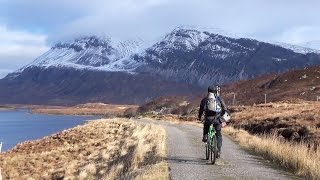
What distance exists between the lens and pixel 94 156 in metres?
31.5

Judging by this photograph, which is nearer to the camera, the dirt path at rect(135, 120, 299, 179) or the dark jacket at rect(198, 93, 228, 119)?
the dirt path at rect(135, 120, 299, 179)

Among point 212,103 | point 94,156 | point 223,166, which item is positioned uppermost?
point 212,103

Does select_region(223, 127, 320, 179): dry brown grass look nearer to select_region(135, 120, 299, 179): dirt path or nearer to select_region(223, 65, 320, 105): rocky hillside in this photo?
select_region(135, 120, 299, 179): dirt path

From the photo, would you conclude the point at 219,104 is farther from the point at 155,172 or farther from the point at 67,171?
the point at 67,171

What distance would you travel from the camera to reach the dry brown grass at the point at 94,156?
60.8ft

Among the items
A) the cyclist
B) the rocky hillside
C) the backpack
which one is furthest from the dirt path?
the rocky hillside

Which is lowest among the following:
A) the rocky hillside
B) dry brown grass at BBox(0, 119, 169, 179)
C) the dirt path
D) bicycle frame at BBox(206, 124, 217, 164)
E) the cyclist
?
dry brown grass at BBox(0, 119, 169, 179)

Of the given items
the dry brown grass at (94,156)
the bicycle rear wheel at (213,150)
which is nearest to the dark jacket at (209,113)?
the bicycle rear wheel at (213,150)

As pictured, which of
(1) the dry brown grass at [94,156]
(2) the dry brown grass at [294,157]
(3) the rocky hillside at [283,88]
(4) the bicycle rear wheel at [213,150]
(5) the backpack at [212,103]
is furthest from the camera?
(3) the rocky hillside at [283,88]

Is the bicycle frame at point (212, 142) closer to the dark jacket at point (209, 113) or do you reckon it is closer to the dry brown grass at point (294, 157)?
the dark jacket at point (209, 113)

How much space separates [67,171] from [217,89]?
44.2 feet

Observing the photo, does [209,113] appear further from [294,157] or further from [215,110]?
[294,157]

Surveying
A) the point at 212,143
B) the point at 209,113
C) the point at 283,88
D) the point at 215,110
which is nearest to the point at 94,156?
the point at 212,143

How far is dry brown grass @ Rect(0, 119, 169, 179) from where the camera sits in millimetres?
18547
